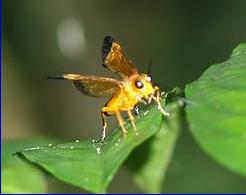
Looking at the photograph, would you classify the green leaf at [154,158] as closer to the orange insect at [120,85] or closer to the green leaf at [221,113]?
the orange insect at [120,85]

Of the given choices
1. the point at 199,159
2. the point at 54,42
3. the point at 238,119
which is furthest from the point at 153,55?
the point at 238,119

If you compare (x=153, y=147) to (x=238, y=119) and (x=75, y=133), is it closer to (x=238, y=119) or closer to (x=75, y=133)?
(x=238, y=119)

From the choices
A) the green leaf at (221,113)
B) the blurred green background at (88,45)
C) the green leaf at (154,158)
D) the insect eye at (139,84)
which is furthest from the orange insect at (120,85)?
the blurred green background at (88,45)

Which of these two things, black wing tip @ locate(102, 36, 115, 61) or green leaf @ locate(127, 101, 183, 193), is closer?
black wing tip @ locate(102, 36, 115, 61)

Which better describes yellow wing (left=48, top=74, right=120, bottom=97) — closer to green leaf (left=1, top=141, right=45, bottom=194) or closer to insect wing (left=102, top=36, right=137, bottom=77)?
insect wing (left=102, top=36, right=137, bottom=77)

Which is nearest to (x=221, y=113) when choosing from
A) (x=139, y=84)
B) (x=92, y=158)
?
(x=92, y=158)

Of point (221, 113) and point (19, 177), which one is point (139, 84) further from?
point (19, 177)

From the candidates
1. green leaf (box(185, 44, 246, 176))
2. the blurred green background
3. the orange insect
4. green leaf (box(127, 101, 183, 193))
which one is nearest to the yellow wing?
the orange insect
